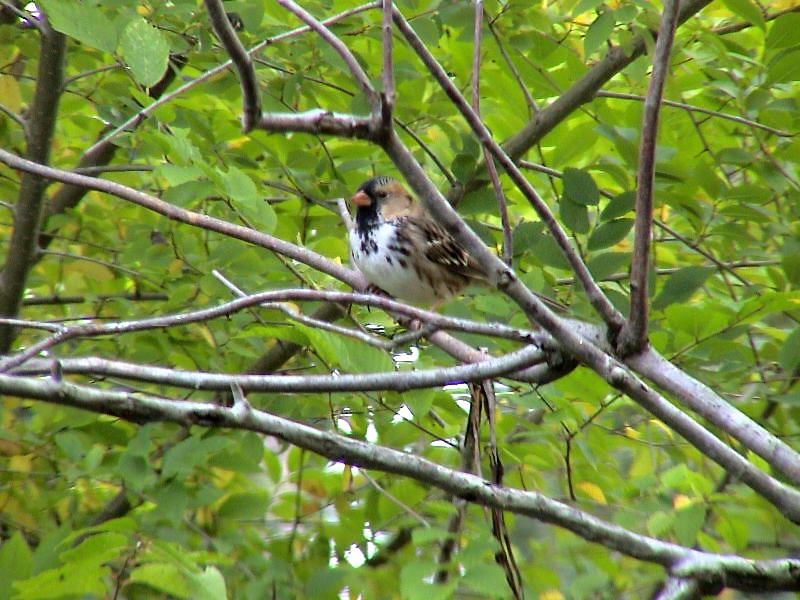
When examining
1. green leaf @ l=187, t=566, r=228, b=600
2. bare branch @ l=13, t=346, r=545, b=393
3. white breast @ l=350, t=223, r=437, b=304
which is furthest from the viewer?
white breast @ l=350, t=223, r=437, b=304

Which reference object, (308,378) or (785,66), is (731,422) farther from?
(785,66)

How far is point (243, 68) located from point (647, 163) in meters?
0.74

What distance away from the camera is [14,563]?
9.99 ft

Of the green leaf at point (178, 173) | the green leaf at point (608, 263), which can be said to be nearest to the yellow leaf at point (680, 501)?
the green leaf at point (608, 263)

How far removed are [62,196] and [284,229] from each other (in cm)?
114

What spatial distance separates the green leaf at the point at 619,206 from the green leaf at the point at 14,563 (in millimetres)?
1983

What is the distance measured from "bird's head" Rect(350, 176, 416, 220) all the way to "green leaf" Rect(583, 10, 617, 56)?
1.35m

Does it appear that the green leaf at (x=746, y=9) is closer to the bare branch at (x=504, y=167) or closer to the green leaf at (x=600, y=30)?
the green leaf at (x=600, y=30)

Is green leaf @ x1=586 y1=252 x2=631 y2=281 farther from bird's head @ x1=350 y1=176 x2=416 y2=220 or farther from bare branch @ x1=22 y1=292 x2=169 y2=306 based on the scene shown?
bare branch @ x1=22 y1=292 x2=169 y2=306

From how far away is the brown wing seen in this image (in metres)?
4.75

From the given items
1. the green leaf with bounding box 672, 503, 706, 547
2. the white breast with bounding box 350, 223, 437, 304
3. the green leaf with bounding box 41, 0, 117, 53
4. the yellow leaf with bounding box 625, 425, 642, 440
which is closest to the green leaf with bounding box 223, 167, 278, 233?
the green leaf with bounding box 41, 0, 117, 53

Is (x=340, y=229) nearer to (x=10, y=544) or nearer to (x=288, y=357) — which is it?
(x=288, y=357)

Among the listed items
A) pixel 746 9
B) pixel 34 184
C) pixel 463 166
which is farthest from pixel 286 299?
pixel 34 184

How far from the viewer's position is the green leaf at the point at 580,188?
9.20ft
